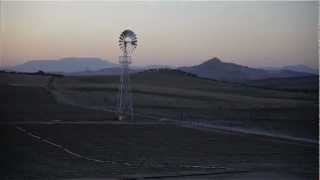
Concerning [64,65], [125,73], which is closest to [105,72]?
[125,73]

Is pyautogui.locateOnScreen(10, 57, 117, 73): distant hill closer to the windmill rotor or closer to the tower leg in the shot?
the tower leg

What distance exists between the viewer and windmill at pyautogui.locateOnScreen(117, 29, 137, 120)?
12586 mm

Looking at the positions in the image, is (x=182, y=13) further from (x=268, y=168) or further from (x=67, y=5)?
(x=268, y=168)

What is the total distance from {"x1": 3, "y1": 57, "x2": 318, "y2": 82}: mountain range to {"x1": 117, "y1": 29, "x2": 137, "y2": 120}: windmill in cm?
14

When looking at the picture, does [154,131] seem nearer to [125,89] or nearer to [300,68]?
[125,89]

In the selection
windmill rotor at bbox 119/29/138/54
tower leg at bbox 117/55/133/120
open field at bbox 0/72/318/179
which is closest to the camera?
open field at bbox 0/72/318/179

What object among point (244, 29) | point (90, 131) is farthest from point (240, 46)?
point (90, 131)

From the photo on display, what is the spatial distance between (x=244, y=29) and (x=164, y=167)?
2785 mm

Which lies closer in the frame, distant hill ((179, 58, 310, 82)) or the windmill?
the windmill

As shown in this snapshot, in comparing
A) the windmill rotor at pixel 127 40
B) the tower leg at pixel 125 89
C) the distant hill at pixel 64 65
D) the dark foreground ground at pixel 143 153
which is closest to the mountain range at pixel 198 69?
the distant hill at pixel 64 65

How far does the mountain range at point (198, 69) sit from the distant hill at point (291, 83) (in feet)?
0.25

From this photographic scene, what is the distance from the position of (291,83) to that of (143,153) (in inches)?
116

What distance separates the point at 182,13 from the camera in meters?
12.5

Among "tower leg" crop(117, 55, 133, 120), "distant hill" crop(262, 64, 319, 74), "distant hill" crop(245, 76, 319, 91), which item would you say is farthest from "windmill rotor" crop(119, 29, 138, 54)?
"distant hill" crop(262, 64, 319, 74)
